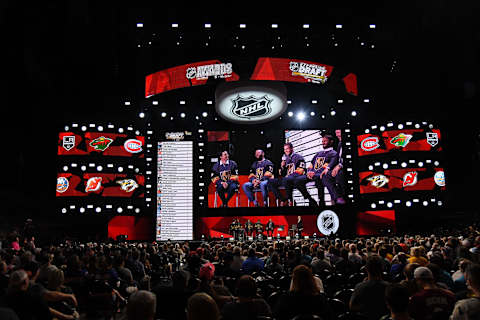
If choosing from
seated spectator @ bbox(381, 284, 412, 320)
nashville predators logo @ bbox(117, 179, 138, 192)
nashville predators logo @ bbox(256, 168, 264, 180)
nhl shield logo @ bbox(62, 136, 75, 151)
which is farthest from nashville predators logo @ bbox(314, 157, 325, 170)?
seated spectator @ bbox(381, 284, 412, 320)

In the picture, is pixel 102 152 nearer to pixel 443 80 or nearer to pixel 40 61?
pixel 40 61

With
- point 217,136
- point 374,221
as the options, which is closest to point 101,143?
point 217,136

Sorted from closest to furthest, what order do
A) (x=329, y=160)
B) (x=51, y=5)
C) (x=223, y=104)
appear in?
1. (x=51, y=5)
2. (x=223, y=104)
3. (x=329, y=160)

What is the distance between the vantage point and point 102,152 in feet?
91.9

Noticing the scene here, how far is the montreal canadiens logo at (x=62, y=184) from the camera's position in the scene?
27047 mm

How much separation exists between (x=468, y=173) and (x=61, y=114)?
29724 millimetres

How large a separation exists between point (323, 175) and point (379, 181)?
171 inches

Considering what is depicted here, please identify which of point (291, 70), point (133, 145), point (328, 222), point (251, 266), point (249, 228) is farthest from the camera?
point (133, 145)

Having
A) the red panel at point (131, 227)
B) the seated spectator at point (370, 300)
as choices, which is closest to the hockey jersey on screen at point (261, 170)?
the red panel at point (131, 227)

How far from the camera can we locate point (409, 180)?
91.7 feet

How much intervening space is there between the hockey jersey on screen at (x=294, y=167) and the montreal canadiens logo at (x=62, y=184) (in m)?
15.0

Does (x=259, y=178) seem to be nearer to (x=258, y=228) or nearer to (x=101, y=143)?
(x=258, y=228)

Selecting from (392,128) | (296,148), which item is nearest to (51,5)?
(296,148)

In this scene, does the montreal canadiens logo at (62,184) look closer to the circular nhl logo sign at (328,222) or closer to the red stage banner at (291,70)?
the red stage banner at (291,70)
